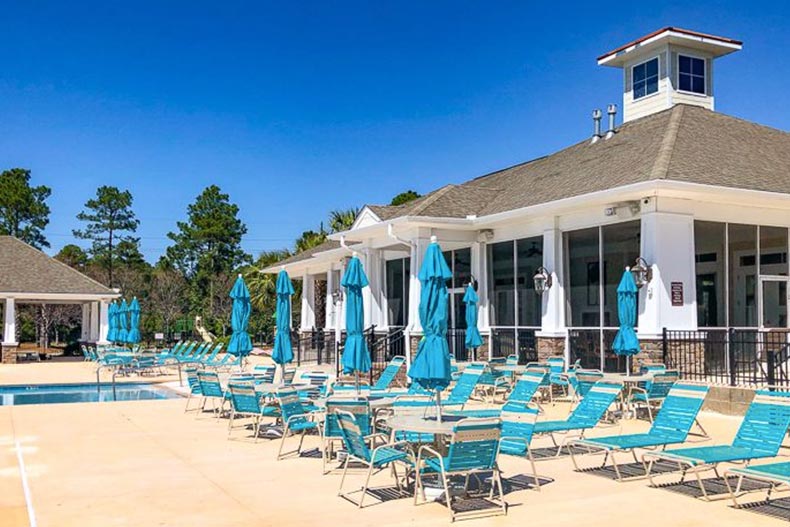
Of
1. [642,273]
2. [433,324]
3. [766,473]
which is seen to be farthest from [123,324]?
[766,473]

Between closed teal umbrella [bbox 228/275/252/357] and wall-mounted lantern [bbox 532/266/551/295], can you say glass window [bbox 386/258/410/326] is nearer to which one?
wall-mounted lantern [bbox 532/266/551/295]

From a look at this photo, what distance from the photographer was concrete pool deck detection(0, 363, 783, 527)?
271 inches

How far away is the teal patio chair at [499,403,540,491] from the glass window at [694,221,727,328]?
8.59 metres

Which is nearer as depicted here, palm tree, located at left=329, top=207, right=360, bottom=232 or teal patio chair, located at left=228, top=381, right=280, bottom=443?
teal patio chair, located at left=228, top=381, right=280, bottom=443

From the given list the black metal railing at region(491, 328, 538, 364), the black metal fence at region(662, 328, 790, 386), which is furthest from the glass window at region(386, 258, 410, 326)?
the black metal fence at region(662, 328, 790, 386)

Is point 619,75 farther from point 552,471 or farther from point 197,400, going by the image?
point 552,471

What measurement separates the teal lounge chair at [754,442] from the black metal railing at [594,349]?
27.0ft

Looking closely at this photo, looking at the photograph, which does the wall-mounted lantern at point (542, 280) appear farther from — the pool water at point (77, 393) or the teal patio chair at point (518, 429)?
the teal patio chair at point (518, 429)

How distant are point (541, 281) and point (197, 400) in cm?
842

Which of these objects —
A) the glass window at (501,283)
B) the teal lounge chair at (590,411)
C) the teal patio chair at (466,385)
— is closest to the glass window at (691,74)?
the glass window at (501,283)

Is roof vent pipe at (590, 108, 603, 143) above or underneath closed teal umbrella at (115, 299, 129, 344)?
above

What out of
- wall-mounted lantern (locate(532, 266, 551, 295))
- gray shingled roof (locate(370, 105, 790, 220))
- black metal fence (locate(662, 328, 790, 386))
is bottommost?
black metal fence (locate(662, 328, 790, 386))

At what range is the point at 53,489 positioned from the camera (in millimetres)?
8203

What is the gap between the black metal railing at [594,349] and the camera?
1677cm
